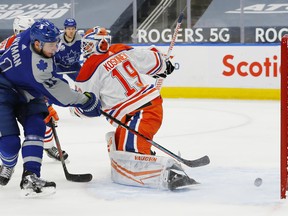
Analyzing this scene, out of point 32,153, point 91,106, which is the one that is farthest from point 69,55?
point 32,153

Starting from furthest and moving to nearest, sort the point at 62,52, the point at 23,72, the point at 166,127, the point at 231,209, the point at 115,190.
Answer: the point at 166,127 < the point at 62,52 < the point at 115,190 < the point at 23,72 < the point at 231,209

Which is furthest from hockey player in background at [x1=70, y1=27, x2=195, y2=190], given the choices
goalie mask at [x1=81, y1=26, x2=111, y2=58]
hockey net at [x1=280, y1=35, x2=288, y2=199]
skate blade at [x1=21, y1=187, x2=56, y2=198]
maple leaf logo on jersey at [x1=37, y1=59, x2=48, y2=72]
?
hockey net at [x1=280, y1=35, x2=288, y2=199]

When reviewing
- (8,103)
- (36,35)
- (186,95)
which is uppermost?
(36,35)

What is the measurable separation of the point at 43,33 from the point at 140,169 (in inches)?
32.8

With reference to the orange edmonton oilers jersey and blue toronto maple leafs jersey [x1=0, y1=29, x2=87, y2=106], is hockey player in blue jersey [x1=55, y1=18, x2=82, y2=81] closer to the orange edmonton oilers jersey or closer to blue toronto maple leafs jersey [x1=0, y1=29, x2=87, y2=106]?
the orange edmonton oilers jersey

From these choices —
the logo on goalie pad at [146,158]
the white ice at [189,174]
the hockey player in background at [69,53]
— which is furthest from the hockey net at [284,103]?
the hockey player in background at [69,53]

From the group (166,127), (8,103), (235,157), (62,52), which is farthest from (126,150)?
(166,127)

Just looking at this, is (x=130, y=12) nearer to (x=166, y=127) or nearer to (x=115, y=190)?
(x=166, y=127)

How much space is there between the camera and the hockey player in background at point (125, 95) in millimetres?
3551

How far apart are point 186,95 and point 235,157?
3.50 metres

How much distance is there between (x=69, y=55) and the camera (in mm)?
4996

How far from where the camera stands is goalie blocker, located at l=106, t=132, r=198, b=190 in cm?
336

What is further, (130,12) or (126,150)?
(130,12)

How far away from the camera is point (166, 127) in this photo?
18.7 ft
